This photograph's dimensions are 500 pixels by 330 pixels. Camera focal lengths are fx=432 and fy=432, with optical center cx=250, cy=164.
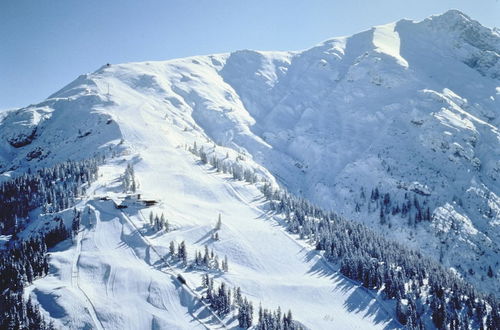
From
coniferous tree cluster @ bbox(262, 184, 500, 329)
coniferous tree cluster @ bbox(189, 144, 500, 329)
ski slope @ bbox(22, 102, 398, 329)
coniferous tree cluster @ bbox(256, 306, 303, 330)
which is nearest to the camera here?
coniferous tree cluster @ bbox(256, 306, 303, 330)

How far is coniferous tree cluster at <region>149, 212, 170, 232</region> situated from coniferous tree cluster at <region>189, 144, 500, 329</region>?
47.3 metres

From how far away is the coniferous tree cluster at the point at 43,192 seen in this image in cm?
15062

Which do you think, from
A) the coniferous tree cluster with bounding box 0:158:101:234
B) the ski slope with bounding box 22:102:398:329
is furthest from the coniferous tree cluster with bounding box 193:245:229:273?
the coniferous tree cluster with bounding box 0:158:101:234

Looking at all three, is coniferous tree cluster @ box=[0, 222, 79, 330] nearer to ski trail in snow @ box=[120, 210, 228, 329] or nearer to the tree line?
the tree line

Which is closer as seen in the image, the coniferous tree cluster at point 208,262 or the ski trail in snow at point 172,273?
the ski trail in snow at point 172,273

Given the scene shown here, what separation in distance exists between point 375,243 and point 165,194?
8402 cm

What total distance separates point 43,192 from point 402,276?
435 ft

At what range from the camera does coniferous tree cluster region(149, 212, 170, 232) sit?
464 feet

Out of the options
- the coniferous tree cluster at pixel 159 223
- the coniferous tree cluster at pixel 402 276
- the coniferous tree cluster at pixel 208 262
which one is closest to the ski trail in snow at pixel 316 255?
the coniferous tree cluster at pixel 402 276

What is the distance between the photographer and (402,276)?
14025 cm

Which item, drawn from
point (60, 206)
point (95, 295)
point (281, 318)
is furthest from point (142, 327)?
point (60, 206)

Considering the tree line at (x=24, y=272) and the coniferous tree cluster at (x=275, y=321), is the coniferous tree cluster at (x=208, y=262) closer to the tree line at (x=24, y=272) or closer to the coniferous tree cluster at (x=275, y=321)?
the coniferous tree cluster at (x=275, y=321)

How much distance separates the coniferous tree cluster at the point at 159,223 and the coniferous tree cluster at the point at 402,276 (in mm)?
47306

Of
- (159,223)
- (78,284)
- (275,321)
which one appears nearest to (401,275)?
(275,321)
